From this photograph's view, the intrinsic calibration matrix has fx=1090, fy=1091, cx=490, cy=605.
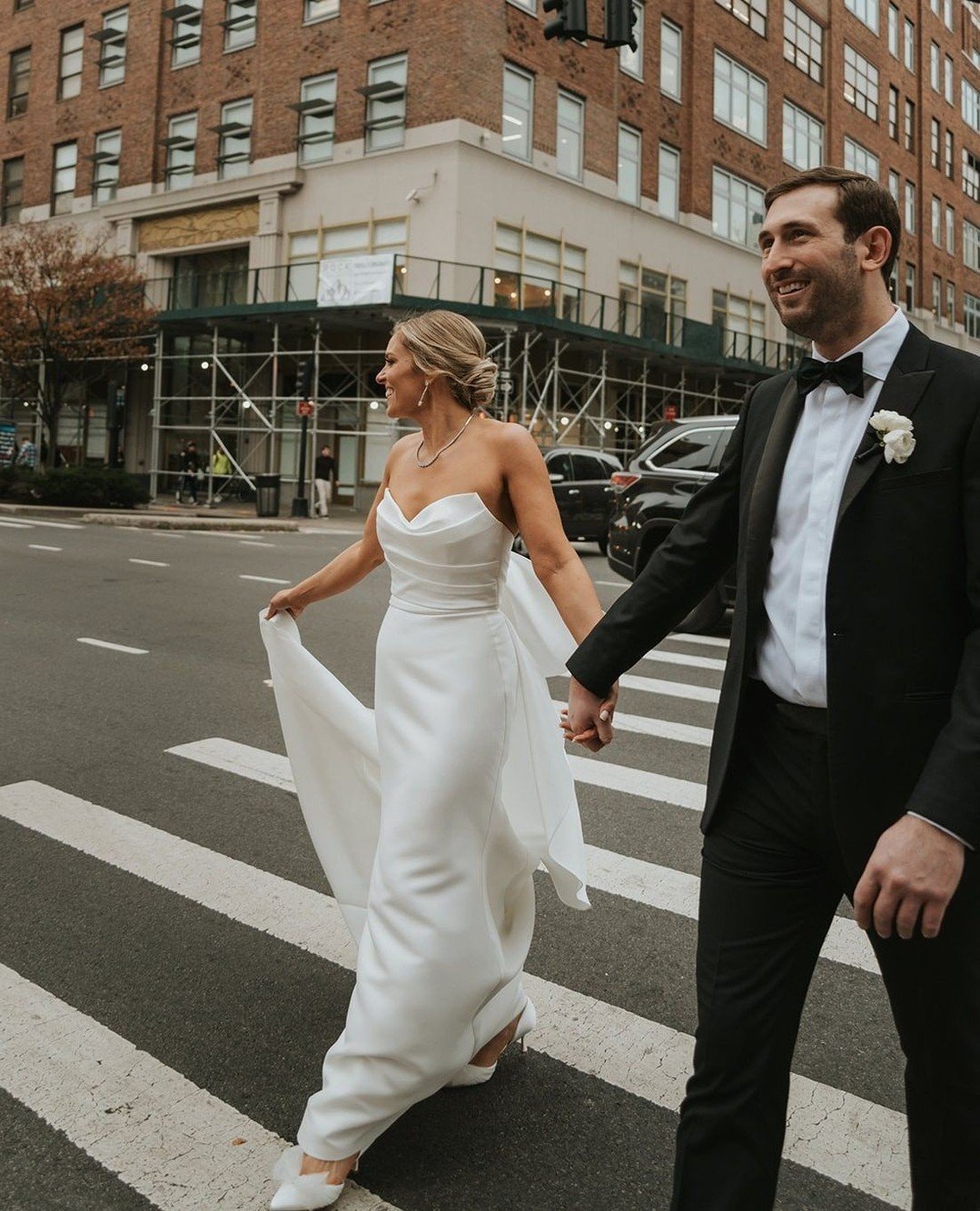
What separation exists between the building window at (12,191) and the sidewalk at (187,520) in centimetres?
1854

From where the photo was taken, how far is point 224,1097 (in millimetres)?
3020

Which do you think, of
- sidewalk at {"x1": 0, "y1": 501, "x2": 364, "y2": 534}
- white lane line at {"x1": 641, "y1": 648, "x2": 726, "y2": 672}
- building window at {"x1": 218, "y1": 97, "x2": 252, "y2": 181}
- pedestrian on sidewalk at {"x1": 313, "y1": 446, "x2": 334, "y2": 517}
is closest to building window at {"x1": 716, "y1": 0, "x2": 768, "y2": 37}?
building window at {"x1": 218, "y1": 97, "x2": 252, "y2": 181}

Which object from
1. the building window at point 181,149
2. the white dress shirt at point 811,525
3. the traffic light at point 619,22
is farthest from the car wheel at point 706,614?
the building window at point 181,149

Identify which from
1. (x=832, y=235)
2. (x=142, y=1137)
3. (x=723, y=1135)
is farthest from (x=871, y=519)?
(x=142, y=1137)

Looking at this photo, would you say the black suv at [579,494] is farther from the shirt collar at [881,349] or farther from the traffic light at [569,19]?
the shirt collar at [881,349]

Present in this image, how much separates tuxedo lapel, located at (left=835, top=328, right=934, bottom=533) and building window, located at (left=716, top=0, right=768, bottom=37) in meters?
42.5

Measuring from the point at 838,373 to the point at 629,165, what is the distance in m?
36.3

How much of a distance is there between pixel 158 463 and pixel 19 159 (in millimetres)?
13918

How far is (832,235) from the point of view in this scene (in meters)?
2.06

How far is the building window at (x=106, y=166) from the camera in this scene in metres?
37.4

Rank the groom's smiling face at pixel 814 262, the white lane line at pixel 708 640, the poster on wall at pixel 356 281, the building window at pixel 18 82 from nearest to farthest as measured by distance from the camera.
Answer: the groom's smiling face at pixel 814 262 → the white lane line at pixel 708 640 → the poster on wall at pixel 356 281 → the building window at pixel 18 82

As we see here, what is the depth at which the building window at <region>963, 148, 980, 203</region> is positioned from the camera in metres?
57.5

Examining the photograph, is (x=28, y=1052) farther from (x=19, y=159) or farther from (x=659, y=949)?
(x=19, y=159)

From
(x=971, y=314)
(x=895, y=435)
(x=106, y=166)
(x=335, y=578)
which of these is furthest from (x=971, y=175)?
(x=895, y=435)
